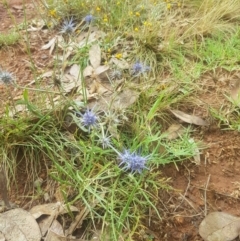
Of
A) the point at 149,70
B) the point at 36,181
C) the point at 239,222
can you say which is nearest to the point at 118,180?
the point at 36,181

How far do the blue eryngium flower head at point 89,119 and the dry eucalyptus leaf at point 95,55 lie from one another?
0.52 m

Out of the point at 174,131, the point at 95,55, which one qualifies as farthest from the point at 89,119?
the point at 95,55

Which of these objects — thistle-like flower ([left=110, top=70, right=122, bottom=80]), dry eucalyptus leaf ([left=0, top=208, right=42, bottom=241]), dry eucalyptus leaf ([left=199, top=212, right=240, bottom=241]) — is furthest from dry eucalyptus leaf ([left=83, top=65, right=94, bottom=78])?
dry eucalyptus leaf ([left=199, top=212, right=240, bottom=241])

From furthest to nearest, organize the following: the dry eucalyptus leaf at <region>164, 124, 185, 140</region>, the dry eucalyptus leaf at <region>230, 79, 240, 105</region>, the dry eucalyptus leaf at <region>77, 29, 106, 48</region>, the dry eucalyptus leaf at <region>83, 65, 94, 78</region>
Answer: the dry eucalyptus leaf at <region>77, 29, 106, 48</region>, the dry eucalyptus leaf at <region>83, 65, 94, 78</region>, the dry eucalyptus leaf at <region>230, 79, 240, 105</region>, the dry eucalyptus leaf at <region>164, 124, 185, 140</region>

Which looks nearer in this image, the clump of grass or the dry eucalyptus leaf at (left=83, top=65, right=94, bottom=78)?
the dry eucalyptus leaf at (left=83, top=65, right=94, bottom=78)

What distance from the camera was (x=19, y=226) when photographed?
55.0 inches

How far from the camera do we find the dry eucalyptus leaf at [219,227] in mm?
1403

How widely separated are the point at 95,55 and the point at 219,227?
112 centimetres

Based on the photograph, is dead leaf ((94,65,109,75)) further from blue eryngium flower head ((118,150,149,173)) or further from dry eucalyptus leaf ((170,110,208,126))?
blue eryngium flower head ((118,150,149,173))

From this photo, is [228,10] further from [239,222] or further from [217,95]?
[239,222]

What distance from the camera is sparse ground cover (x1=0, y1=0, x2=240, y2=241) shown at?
1465 millimetres

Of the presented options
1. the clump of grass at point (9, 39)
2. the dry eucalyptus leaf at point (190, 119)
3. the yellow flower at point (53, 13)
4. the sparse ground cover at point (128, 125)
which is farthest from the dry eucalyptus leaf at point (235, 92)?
the clump of grass at point (9, 39)

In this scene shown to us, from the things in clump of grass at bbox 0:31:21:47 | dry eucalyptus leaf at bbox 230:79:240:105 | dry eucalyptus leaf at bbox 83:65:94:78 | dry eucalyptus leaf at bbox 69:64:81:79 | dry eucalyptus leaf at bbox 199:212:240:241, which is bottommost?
dry eucalyptus leaf at bbox 199:212:240:241

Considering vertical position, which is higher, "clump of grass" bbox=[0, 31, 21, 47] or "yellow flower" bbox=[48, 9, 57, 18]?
"yellow flower" bbox=[48, 9, 57, 18]
